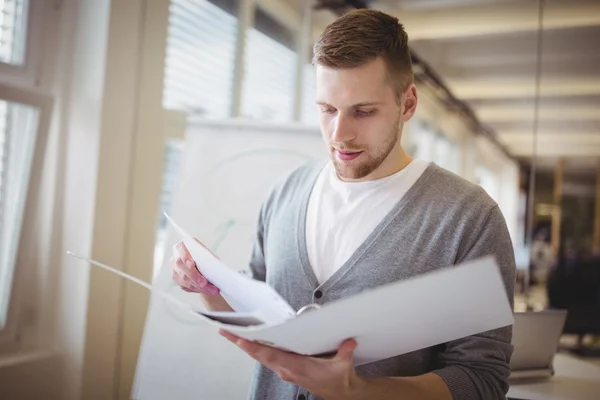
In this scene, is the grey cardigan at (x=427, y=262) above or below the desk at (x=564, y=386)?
above

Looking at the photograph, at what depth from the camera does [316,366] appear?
31.1 inches

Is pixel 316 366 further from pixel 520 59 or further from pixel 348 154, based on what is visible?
pixel 520 59

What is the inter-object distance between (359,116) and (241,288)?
446 millimetres

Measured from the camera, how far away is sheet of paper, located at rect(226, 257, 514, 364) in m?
0.66

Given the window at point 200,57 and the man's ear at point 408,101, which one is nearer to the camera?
the man's ear at point 408,101

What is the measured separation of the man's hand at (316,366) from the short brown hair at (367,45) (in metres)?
0.54

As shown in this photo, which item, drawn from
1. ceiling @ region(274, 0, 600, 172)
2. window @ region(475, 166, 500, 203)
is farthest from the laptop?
window @ region(475, 166, 500, 203)

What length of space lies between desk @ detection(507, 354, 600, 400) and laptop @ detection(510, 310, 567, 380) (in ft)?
A: 0.12

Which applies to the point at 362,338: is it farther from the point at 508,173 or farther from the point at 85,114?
the point at 508,173

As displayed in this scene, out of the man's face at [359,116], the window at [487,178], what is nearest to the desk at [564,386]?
the man's face at [359,116]

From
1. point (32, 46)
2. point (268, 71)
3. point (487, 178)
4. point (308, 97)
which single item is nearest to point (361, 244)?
point (32, 46)

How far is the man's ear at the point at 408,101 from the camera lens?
43.5 inches

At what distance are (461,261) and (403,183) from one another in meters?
0.22

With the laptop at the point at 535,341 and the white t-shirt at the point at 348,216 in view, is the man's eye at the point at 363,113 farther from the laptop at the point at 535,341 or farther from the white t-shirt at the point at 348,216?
the laptop at the point at 535,341
